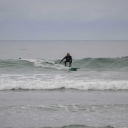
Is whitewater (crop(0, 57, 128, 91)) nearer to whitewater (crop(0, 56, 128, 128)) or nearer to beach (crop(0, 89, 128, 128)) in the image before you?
whitewater (crop(0, 56, 128, 128))

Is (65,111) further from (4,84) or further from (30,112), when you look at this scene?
(4,84)

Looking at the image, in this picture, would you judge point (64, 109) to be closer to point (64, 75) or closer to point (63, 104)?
point (63, 104)

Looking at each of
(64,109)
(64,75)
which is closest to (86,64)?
(64,75)

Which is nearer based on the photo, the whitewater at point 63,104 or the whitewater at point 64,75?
the whitewater at point 63,104

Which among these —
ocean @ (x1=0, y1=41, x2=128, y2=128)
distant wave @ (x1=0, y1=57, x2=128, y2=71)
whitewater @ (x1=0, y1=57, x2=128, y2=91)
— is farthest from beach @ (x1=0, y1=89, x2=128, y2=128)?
distant wave @ (x1=0, y1=57, x2=128, y2=71)

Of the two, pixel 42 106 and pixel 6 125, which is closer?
pixel 6 125

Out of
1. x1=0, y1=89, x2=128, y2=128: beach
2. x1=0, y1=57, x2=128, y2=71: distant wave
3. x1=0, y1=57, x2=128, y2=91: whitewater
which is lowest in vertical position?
x1=0, y1=89, x2=128, y2=128: beach

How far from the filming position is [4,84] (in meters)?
14.8

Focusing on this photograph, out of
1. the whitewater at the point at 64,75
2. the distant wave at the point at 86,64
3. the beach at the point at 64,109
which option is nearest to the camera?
the beach at the point at 64,109

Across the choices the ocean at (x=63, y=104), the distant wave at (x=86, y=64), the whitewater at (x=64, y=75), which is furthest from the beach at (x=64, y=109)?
the distant wave at (x=86, y=64)

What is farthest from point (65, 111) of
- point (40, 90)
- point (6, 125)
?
Answer: point (40, 90)

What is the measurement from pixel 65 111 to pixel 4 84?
5958 mm

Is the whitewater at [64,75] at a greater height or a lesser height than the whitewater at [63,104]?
greater

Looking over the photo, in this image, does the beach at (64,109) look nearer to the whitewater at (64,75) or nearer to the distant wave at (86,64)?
the whitewater at (64,75)
